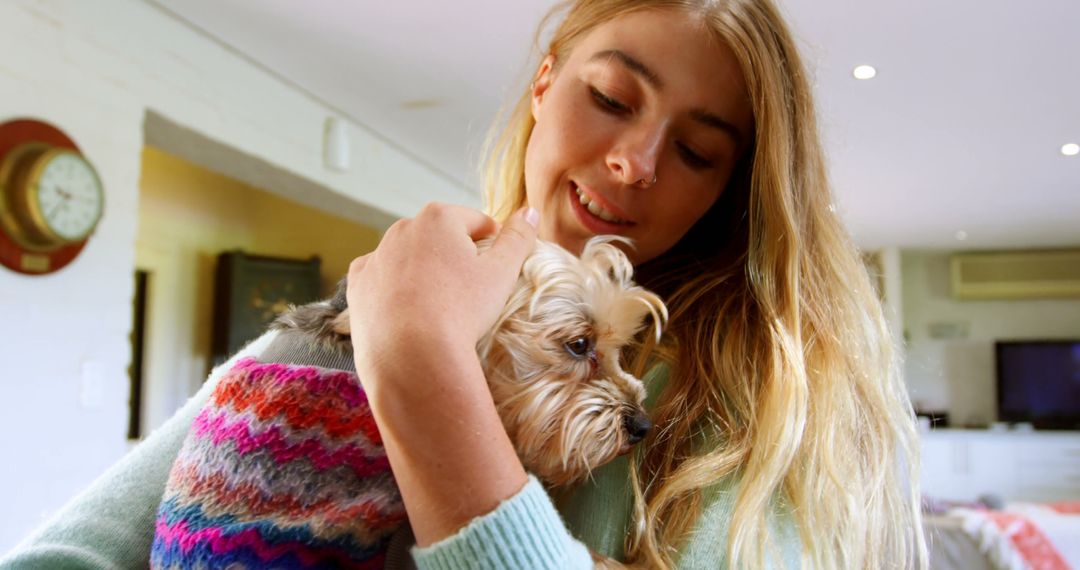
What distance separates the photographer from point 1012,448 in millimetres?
8906

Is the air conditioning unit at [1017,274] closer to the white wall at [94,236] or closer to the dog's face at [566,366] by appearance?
the white wall at [94,236]

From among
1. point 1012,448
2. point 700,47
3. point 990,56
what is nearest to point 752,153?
point 700,47

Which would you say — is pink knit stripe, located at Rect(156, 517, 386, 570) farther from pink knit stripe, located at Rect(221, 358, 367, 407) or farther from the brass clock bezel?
the brass clock bezel

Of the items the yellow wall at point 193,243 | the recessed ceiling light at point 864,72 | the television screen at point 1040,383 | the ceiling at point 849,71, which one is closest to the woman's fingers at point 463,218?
the ceiling at point 849,71

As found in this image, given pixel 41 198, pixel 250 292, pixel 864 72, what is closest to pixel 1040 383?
pixel 864 72

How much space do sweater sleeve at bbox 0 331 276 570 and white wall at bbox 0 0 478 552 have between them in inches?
80.1

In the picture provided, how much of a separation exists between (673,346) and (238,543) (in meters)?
0.63

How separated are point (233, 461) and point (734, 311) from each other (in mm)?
649

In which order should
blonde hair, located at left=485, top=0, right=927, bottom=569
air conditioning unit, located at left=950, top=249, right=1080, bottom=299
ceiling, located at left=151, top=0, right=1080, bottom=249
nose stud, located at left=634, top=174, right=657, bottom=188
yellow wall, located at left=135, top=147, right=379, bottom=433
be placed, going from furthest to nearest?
air conditioning unit, located at left=950, top=249, right=1080, bottom=299, yellow wall, located at left=135, top=147, right=379, bottom=433, ceiling, located at left=151, top=0, right=1080, bottom=249, nose stud, located at left=634, top=174, right=657, bottom=188, blonde hair, located at left=485, top=0, right=927, bottom=569

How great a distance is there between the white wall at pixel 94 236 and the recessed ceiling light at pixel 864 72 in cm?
304

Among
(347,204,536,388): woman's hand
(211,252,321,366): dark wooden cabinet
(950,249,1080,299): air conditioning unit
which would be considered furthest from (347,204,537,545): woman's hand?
(950,249,1080,299): air conditioning unit

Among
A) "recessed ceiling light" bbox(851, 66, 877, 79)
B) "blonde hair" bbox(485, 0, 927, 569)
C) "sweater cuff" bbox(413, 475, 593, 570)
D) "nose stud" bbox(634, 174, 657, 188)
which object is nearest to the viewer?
"sweater cuff" bbox(413, 475, 593, 570)

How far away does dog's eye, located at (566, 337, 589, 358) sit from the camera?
3.55 feet

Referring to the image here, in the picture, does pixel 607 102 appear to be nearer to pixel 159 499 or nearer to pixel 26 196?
pixel 159 499
